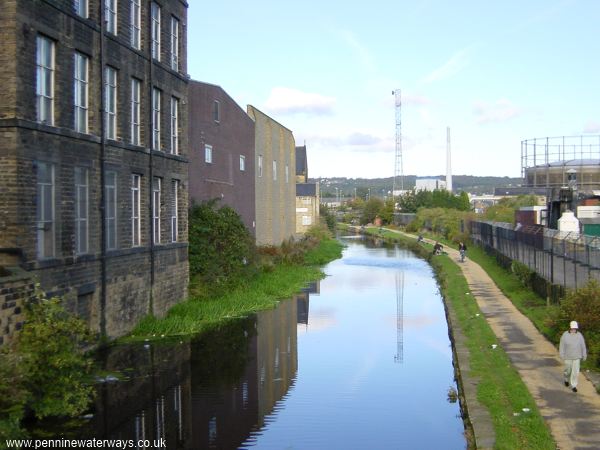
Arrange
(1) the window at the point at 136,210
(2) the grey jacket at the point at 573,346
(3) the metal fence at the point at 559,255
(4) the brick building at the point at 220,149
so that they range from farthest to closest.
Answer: (4) the brick building at the point at 220,149 < (3) the metal fence at the point at 559,255 < (1) the window at the point at 136,210 < (2) the grey jacket at the point at 573,346

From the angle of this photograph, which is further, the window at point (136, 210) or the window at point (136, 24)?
the window at point (136, 210)

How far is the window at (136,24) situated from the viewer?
69.7ft

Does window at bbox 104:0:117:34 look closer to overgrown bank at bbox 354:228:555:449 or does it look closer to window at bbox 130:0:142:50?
window at bbox 130:0:142:50

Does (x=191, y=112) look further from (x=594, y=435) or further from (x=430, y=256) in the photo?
(x=430, y=256)

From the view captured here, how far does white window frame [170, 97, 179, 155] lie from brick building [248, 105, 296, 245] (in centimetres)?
1966

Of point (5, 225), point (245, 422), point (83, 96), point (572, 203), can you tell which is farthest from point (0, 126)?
point (572, 203)

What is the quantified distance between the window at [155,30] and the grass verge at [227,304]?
7891 millimetres

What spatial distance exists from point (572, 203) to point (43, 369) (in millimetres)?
35571

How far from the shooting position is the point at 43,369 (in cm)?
1242

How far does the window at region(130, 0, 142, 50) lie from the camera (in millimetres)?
21250

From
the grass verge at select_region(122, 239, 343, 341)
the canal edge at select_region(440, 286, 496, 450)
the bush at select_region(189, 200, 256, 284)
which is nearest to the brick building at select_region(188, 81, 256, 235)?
the bush at select_region(189, 200, 256, 284)

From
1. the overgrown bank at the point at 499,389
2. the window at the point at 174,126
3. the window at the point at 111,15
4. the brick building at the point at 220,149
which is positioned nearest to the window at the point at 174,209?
the window at the point at 174,126

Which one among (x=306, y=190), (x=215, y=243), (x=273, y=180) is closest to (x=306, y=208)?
(x=306, y=190)

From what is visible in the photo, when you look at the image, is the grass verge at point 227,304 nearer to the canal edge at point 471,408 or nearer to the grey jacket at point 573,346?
the canal edge at point 471,408
